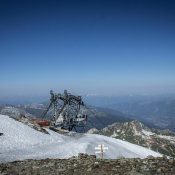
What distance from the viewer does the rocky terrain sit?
18562 millimetres

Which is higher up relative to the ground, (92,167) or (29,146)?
(92,167)

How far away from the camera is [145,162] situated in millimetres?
Answer: 20406

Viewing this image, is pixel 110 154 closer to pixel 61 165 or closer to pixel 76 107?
pixel 61 165

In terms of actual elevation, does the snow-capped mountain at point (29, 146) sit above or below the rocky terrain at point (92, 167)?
below

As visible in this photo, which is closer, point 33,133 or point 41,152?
point 41,152

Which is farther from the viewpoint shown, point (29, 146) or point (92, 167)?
point (29, 146)

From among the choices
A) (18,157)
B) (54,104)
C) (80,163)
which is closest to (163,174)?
(80,163)

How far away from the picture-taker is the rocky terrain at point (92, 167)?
18.6 meters

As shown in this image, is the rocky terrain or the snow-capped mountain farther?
the snow-capped mountain

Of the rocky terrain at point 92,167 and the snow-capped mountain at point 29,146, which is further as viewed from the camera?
the snow-capped mountain at point 29,146

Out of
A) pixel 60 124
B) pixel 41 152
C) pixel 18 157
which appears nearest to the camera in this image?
pixel 18 157

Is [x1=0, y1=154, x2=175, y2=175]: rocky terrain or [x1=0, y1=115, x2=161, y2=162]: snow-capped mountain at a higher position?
[x1=0, y1=154, x2=175, y2=175]: rocky terrain

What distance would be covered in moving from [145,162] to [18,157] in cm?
1492

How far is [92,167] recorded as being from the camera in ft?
65.0
